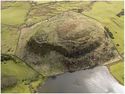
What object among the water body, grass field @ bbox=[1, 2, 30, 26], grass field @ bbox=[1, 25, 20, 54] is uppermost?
grass field @ bbox=[1, 2, 30, 26]

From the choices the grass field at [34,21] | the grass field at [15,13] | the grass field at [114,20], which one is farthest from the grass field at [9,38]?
the grass field at [114,20]

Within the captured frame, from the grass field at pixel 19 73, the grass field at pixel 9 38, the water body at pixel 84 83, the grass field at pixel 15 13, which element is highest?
the grass field at pixel 15 13

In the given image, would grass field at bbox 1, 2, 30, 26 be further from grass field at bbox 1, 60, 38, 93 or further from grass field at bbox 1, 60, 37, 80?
grass field at bbox 1, 60, 38, 93

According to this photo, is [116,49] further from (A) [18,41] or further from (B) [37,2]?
(B) [37,2]

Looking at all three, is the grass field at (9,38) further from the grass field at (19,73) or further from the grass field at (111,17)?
the grass field at (111,17)

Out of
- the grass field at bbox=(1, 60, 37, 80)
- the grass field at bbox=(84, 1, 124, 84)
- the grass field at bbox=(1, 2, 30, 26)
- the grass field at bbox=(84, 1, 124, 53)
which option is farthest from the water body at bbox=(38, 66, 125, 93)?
the grass field at bbox=(1, 2, 30, 26)

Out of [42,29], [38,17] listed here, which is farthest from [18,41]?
[38,17]
